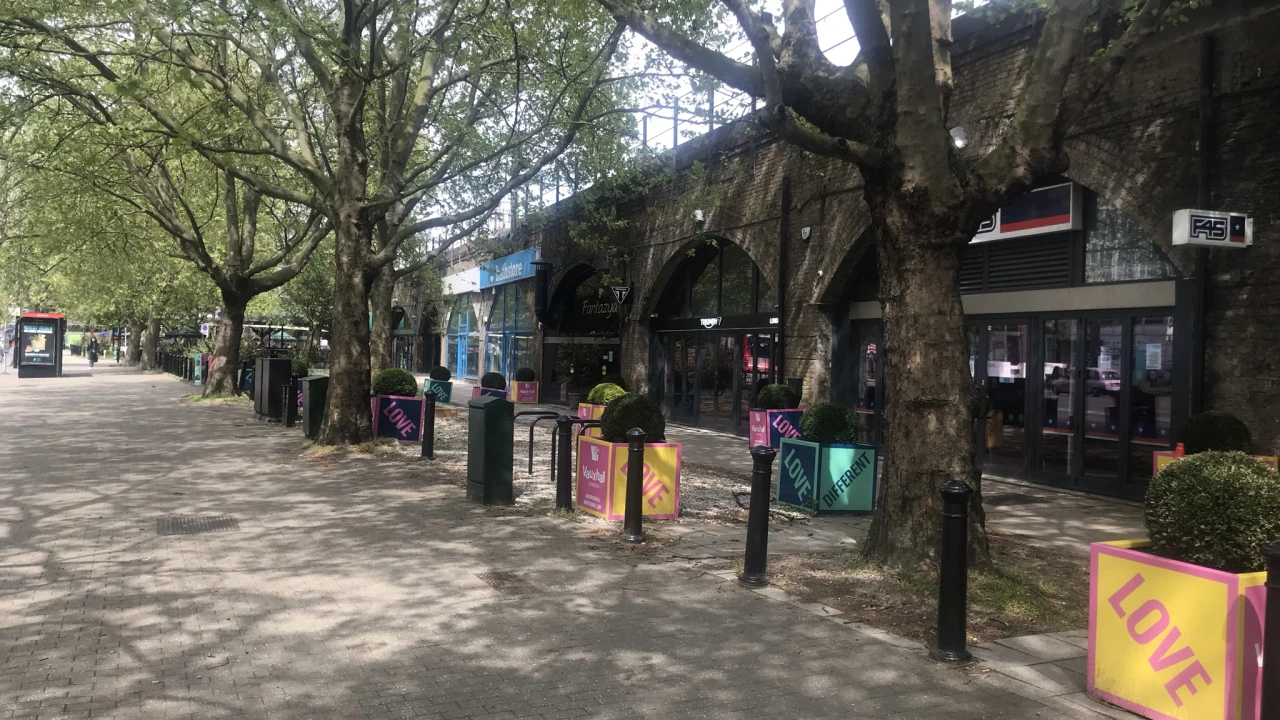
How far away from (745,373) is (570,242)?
8.96m

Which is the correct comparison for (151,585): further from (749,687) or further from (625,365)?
(625,365)

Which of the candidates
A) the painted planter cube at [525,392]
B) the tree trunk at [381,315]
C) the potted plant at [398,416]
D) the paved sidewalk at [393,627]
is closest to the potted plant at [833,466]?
the paved sidewalk at [393,627]

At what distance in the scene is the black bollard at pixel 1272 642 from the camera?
3344 mm

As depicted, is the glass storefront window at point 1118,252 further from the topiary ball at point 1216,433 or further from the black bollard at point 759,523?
the black bollard at point 759,523

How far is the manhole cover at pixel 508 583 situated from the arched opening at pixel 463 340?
98.6 ft

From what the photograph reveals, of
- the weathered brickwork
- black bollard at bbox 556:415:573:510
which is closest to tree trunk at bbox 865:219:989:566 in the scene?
black bollard at bbox 556:415:573:510

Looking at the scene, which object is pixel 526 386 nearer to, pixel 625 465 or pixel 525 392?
pixel 525 392

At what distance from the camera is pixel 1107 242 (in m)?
11.3

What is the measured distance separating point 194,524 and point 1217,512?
307 inches

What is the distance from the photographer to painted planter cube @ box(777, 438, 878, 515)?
9406 mm

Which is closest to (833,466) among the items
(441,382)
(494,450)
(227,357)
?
(494,450)

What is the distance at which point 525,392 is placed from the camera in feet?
84.8

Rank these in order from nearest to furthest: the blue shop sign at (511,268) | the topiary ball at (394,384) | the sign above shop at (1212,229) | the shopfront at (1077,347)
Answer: the sign above shop at (1212,229), the shopfront at (1077,347), the topiary ball at (394,384), the blue shop sign at (511,268)

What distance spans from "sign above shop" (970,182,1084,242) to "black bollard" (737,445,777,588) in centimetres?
635
